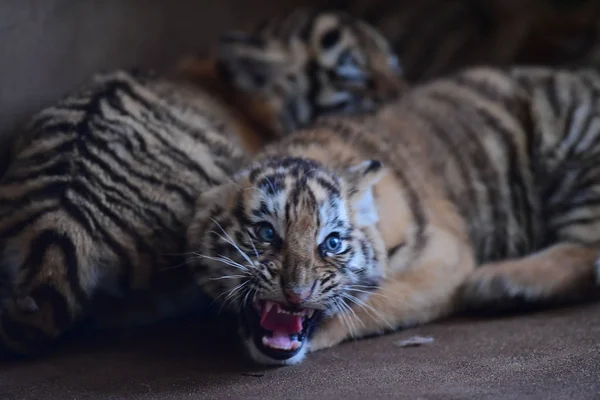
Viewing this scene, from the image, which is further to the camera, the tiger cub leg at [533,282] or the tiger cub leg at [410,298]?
the tiger cub leg at [533,282]

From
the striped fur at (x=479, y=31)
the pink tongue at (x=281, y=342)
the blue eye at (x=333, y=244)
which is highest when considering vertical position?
the striped fur at (x=479, y=31)

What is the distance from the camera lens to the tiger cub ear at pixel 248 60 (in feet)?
8.88

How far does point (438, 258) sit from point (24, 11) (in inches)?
49.5

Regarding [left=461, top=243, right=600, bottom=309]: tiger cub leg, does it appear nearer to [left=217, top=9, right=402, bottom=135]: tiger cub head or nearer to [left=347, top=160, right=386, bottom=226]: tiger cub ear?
[left=347, top=160, right=386, bottom=226]: tiger cub ear

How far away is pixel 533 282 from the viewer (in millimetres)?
2031

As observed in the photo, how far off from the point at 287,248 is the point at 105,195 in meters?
0.51

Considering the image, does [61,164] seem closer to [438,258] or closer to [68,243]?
[68,243]

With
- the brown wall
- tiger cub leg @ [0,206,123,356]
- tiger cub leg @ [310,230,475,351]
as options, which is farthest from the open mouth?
the brown wall

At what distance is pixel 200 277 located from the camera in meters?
1.86

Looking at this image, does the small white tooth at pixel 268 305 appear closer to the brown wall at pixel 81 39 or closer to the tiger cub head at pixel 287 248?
the tiger cub head at pixel 287 248

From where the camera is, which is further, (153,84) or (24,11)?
(153,84)

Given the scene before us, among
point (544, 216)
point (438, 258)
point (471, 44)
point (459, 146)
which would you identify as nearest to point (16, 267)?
point (438, 258)

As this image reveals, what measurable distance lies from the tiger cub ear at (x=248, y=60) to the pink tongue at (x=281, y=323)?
123cm

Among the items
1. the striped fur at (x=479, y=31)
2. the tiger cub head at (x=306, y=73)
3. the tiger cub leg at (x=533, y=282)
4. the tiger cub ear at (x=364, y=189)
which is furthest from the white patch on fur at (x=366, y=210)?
the striped fur at (x=479, y=31)
